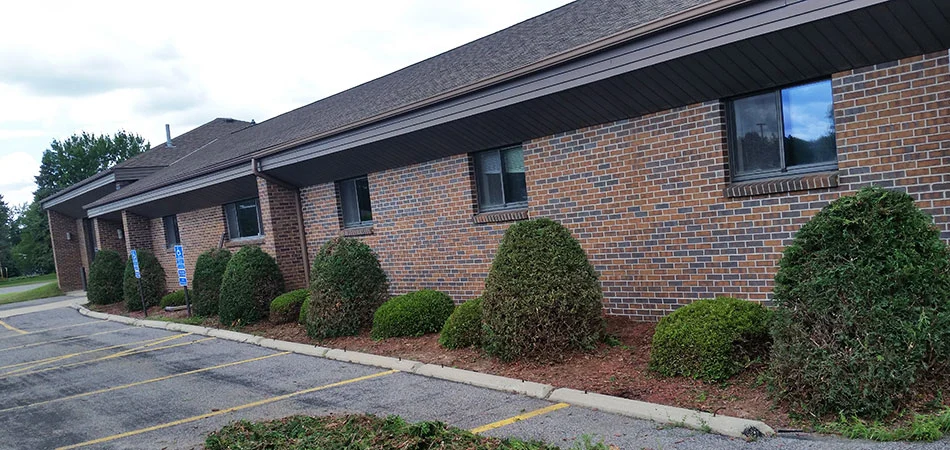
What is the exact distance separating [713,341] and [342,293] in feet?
21.0

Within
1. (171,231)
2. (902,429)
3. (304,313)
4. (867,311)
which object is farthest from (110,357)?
(902,429)

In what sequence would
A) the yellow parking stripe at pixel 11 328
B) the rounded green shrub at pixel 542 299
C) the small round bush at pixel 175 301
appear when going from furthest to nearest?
the small round bush at pixel 175 301
the yellow parking stripe at pixel 11 328
the rounded green shrub at pixel 542 299

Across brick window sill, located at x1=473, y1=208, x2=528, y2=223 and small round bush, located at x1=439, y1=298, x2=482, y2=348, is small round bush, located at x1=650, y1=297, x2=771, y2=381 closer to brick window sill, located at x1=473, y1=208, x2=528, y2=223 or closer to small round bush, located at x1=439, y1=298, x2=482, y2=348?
small round bush, located at x1=439, y1=298, x2=482, y2=348

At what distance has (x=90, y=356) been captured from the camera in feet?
38.0

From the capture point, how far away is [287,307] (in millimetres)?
12227

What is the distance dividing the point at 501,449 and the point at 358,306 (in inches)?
255

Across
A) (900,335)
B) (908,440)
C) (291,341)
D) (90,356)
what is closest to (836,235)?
(900,335)

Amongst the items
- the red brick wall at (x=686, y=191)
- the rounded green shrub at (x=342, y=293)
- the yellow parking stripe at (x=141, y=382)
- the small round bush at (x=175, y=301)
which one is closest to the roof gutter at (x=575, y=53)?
the red brick wall at (x=686, y=191)

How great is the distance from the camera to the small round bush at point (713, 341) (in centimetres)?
581

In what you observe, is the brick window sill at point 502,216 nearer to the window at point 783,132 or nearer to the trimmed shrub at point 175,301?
the window at point 783,132

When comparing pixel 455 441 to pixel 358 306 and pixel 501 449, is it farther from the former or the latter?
pixel 358 306

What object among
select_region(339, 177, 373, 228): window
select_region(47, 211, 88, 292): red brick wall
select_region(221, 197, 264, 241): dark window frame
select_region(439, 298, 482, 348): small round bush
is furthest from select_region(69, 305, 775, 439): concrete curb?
select_region(47, 211, 88, 292): red brick wall

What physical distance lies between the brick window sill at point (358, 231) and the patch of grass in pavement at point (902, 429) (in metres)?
9.59

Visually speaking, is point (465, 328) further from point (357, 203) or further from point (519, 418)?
point (357, 203)
